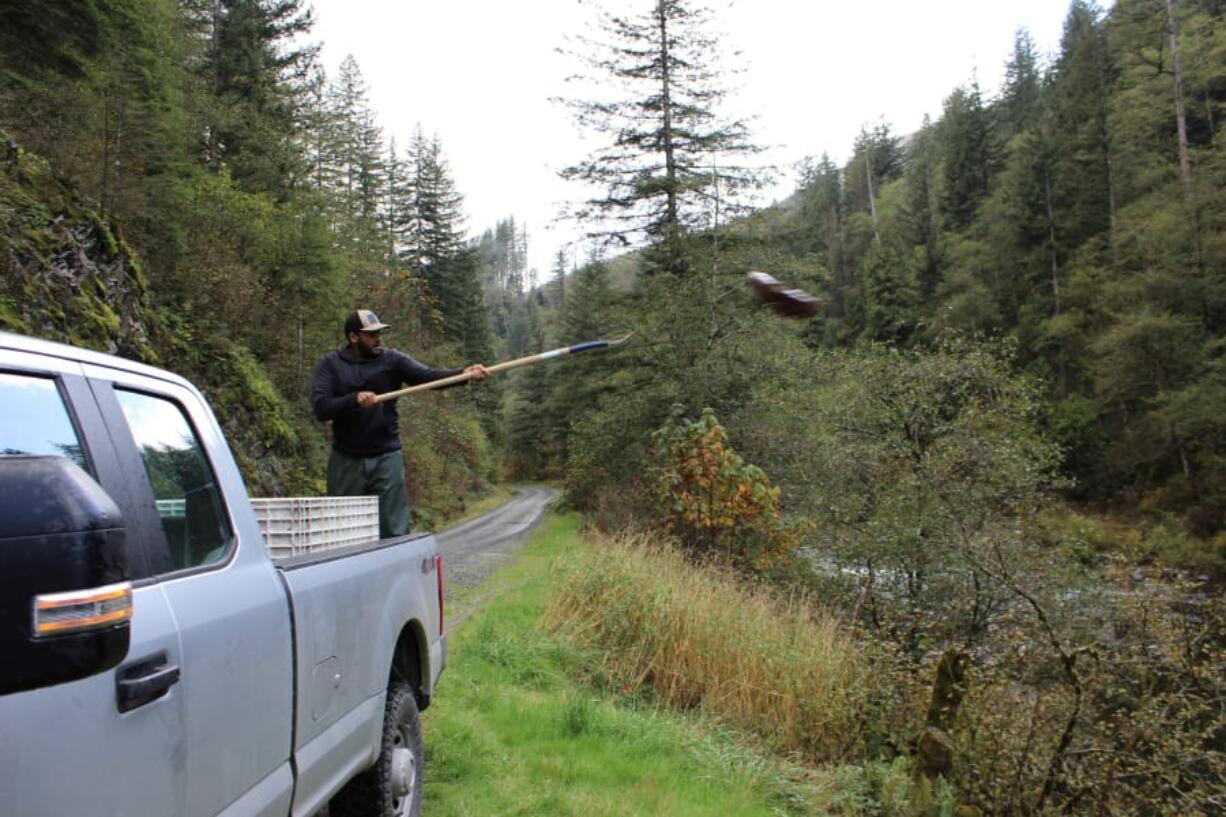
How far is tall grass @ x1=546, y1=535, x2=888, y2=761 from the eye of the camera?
7.15m

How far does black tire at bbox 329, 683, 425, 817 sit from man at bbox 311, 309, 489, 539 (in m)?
1.50

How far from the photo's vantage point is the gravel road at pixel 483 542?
14836 mm

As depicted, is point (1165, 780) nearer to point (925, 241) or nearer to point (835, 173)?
point (925, 241)

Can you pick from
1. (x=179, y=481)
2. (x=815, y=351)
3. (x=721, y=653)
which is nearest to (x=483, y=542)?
(x=815, y=351)

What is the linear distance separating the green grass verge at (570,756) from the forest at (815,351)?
132 centimetres

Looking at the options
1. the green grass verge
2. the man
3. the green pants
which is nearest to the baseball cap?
the man

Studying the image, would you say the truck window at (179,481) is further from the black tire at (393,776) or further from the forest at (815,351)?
the forest at (815,351)

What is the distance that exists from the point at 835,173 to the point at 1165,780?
77264mm

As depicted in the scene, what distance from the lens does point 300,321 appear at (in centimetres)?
2095

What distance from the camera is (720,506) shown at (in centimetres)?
1359

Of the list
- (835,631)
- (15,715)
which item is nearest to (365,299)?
(835,631)

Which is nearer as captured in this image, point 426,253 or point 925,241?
point 426,253

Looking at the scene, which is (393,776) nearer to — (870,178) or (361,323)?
(361,323)

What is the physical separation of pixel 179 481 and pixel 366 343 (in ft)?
10.1
